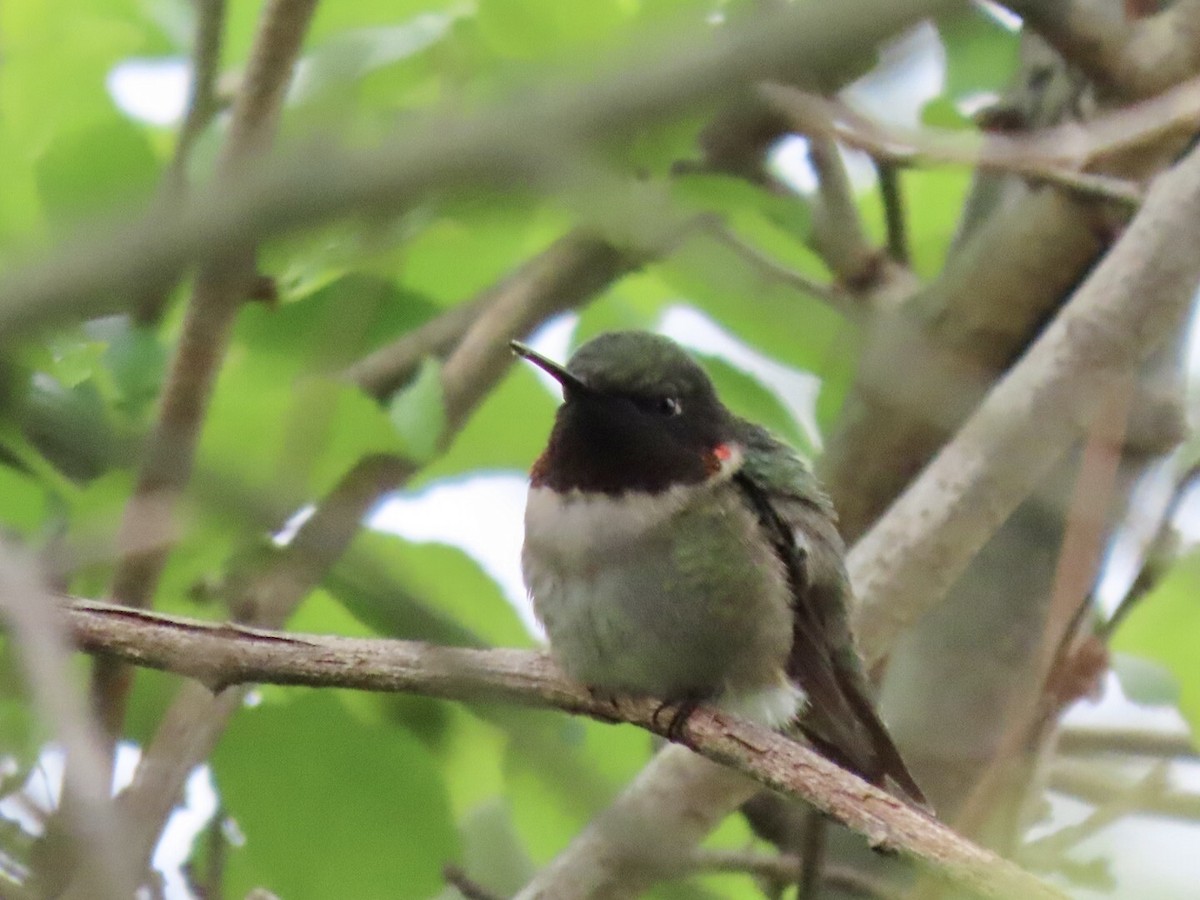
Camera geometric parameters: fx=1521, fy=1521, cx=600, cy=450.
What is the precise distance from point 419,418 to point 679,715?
811mm

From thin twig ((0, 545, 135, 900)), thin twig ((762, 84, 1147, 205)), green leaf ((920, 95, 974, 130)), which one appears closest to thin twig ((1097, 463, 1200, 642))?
thin twig ((762, 84, 1147, 205))

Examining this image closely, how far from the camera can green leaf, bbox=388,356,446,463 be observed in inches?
109

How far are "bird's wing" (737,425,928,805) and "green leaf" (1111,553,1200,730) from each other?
1.95 feet

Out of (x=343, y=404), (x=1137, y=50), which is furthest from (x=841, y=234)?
(x=343, y=404)

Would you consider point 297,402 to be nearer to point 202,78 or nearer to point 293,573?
point 293,573

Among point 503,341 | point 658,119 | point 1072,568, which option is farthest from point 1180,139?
point 658,119

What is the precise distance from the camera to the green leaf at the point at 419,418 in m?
2.78

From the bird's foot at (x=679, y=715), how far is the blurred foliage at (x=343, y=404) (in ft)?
0.58

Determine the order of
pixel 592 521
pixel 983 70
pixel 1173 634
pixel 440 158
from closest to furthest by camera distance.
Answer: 1. pixel 440 158
2. pixel 1173 634
3. pixel 592 521
4. pixel 983 70

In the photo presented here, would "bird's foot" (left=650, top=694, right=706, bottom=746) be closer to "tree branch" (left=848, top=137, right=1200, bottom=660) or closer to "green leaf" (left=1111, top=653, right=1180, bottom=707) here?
"tree branch" (left=848, top=137, right=1200, bottom=660)

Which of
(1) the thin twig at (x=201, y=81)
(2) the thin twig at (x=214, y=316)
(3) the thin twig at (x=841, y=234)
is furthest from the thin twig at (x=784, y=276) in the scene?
(1) the thin twig at (x=201, y=81)

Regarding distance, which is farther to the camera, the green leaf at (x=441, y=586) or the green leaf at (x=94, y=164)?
the green leaf at (x=94, y=164)

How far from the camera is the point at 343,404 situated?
2.68 meters

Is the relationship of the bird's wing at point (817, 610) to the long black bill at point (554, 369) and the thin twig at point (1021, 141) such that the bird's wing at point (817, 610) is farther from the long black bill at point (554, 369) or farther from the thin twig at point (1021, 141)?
the thin twig at point (1021, 141)
